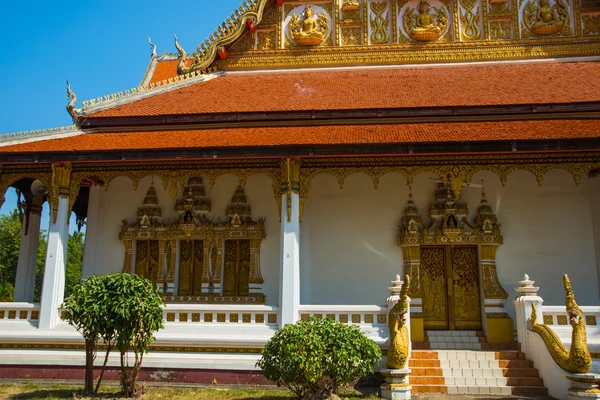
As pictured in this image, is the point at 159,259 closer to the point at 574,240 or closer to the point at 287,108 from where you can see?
the point at 287,108

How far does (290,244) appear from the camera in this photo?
1016cm

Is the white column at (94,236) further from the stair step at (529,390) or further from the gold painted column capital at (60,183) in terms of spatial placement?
the stair step at (529,390)

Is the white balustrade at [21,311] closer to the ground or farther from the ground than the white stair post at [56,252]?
closer to the ground

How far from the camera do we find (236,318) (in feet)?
33.0

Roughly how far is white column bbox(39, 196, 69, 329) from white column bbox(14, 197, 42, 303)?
278 centimetres

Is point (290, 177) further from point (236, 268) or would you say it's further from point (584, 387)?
point (584, 387)

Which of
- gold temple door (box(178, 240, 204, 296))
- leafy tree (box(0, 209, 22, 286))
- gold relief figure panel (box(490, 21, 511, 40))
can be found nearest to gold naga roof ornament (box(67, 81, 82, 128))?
gold temple door (box(178, 240, 204, 296))

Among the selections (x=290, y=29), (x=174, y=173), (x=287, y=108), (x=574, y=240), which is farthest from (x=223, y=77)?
(x=574, y=240)

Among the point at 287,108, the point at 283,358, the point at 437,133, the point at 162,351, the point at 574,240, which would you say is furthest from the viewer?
the point at 287,108

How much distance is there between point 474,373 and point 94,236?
8112 mm

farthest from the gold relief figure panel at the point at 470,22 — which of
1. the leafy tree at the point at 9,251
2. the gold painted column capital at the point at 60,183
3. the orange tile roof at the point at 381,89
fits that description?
the leafy tree at the point at 9,251

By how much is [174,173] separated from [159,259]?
90.5 inches

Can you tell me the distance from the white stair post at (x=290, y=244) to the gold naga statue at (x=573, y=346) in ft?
13.2

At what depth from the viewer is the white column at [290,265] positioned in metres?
9.87
